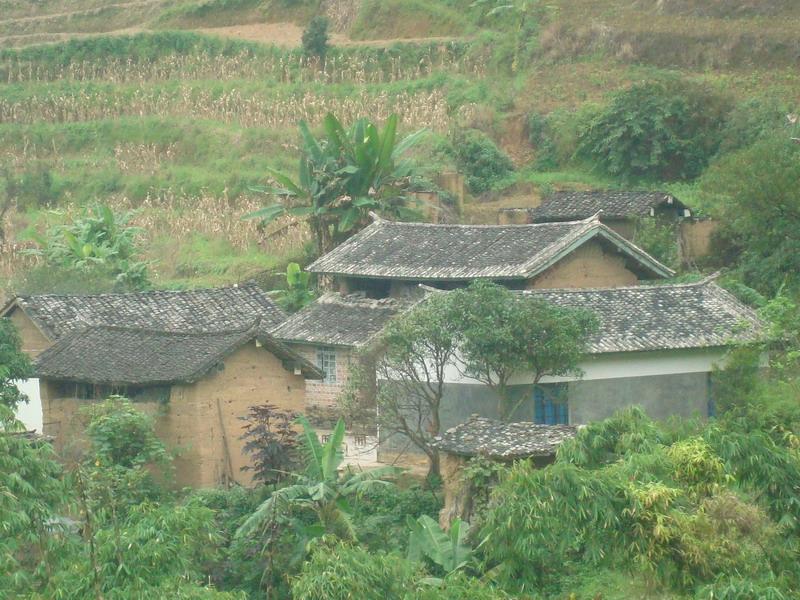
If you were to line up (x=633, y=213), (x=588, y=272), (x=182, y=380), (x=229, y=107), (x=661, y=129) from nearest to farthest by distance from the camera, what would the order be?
(x=182, y=380) < (x=588, y=272) < (x=633, y=213) < (x=661, y=129) < (x=229, y=107)

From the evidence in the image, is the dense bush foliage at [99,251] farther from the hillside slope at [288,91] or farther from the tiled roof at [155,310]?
the tiled roof at [155,310]

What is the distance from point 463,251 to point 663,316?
15.8 feet

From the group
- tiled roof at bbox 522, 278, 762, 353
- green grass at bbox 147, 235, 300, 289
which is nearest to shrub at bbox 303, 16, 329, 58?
green grass at bbox 147, 235, 300, 289

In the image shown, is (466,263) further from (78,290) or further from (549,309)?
(78,290)

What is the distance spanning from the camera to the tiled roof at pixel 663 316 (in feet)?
78.1

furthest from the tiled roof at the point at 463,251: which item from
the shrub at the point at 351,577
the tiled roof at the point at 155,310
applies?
the shrub at the point at 351,577

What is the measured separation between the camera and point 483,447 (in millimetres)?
19672

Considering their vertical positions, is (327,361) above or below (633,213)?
below

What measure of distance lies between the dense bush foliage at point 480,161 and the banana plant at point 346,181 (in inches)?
267

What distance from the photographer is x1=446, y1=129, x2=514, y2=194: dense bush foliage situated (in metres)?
40.0

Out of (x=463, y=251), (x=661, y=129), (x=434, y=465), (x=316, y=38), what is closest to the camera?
(x=434, y=465)

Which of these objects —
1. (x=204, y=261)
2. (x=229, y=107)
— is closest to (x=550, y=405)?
(x=204, y=261)

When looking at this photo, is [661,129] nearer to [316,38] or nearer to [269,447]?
[316,38]

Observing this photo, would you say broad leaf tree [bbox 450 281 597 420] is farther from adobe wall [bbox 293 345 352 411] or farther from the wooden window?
the wooden window
